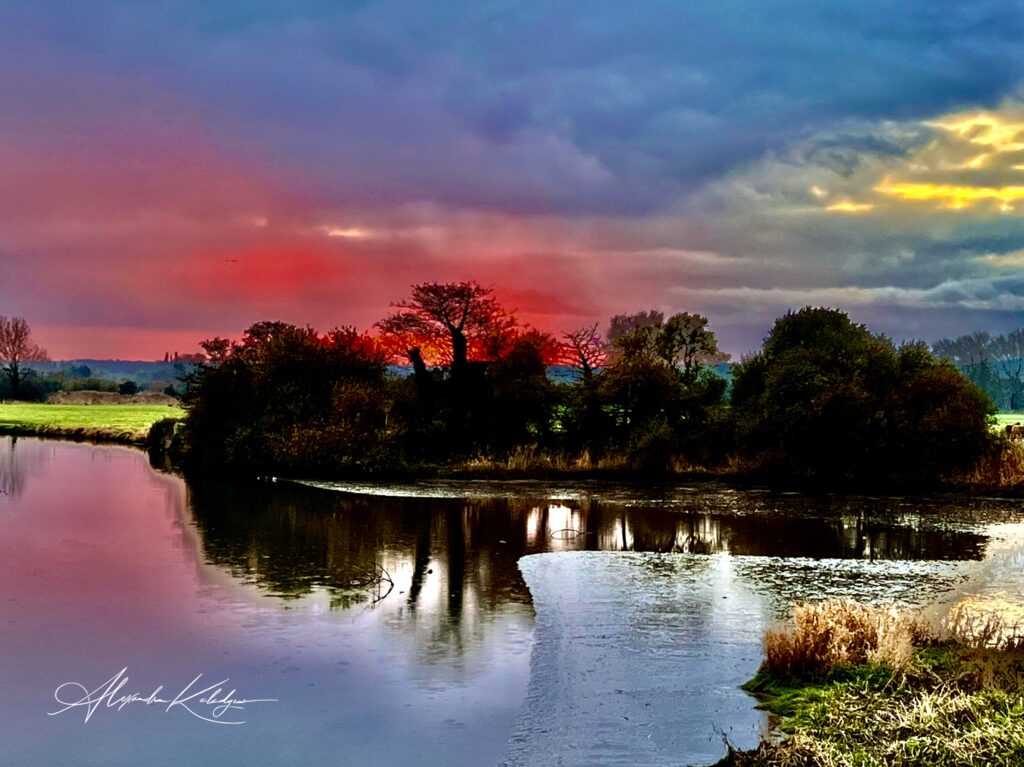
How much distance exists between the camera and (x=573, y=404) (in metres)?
46.3

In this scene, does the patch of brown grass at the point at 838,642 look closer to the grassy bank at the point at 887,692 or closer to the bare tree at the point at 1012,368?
the grassy bank at the point at 887,692

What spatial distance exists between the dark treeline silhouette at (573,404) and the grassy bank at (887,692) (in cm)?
2567

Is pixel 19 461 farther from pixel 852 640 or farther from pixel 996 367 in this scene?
pixel 996 367

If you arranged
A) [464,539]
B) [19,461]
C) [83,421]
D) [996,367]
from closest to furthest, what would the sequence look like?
[464,539]
[19,461]
[83,421]
[996,367]

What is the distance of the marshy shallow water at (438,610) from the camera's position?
1075 cm

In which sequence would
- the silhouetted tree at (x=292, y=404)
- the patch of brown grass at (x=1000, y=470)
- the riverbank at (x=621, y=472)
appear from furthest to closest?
the silhouetted tree at (x=292, y=404)
the riverbank at (x=621, y=472)
the patch of brown grass at (x=1000, y=470)

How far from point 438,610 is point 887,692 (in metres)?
7.80

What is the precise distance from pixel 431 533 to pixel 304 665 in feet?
40.2

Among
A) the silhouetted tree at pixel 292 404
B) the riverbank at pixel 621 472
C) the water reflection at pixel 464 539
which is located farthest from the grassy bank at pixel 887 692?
the silhouetted tree at pixel 292 404

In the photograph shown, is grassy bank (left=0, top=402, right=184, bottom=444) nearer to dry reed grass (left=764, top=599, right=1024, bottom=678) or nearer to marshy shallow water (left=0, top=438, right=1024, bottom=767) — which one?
marshy shallow water (left=0, top=438, right=1024, bottom=767)

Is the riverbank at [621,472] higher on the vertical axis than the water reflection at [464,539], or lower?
higher

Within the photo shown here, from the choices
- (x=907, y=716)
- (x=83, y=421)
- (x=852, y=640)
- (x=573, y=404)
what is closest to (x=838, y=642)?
(x=852, y=640)

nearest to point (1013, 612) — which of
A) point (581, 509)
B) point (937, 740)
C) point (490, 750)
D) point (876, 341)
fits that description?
point (937, 740)
